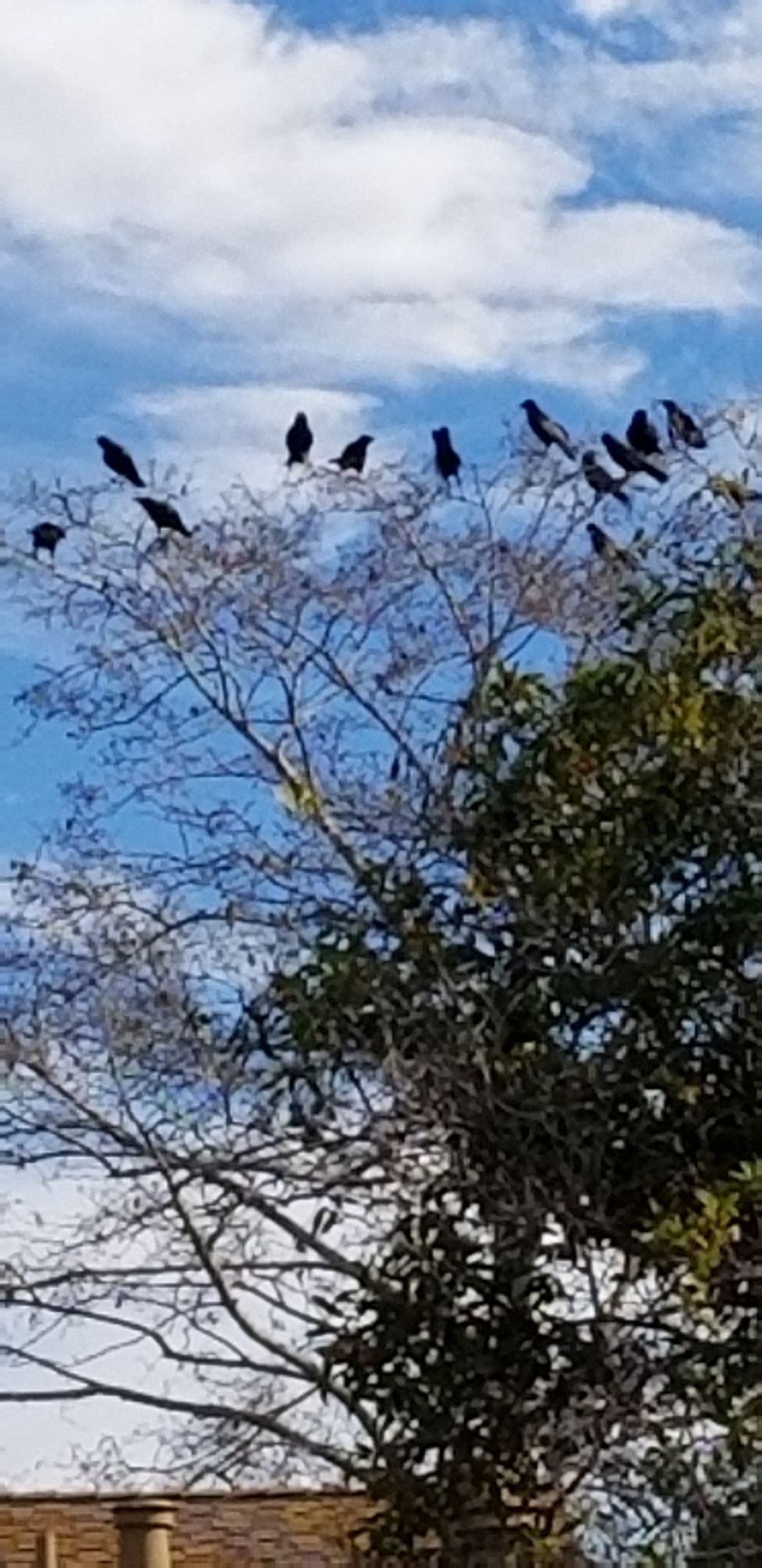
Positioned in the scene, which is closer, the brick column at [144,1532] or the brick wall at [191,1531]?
the brick column at [144,1532]

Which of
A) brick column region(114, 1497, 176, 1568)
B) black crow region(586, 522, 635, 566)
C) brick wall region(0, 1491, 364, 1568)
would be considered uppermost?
Result: black crow region(586, 522, 635, 566)

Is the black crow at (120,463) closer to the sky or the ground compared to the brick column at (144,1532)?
closer to the sky

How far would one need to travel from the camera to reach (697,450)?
29.8 feet

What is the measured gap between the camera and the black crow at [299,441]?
33.2ft

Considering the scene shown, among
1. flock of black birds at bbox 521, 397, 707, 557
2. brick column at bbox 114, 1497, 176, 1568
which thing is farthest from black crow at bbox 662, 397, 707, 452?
brick column at bbox 114, 1497, 176, 1568

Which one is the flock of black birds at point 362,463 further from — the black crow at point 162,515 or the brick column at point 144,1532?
the brick column at point 144,1532

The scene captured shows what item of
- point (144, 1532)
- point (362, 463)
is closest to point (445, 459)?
point (362, 463)

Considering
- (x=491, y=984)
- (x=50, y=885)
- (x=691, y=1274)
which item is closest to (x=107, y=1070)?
(x=50, y=885)

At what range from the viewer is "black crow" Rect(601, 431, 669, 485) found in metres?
9.19

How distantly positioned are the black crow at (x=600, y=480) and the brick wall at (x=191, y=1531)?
11.7ft

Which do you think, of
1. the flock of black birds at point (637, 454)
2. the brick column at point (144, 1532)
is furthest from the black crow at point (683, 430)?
the brick column at point (144, 1532)

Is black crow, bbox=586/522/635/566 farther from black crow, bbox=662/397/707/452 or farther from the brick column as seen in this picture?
the brick column

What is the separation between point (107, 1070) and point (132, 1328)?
2.97ft

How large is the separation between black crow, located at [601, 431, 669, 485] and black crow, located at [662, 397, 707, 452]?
10 centimetres
